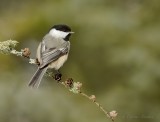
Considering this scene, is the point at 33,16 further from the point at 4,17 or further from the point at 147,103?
the point at 147,103

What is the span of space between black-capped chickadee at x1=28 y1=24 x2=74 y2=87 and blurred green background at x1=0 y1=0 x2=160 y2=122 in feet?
5.01

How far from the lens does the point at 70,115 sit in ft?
19.5

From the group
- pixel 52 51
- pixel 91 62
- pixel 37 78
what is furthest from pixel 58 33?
pixel 91 62

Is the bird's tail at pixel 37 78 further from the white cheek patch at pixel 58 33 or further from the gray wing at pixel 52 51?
the white cheek patch at pixel 58 33

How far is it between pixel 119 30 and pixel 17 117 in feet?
4.99

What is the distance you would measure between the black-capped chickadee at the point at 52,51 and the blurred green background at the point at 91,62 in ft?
5.01

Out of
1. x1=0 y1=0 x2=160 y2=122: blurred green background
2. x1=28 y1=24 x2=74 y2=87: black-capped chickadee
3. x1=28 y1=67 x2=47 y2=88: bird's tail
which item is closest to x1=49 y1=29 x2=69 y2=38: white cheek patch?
x1=28 y1=24 x2=74 y2=87: black-capped chickadee

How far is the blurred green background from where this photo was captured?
5871mm

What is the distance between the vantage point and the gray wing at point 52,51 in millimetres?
3779

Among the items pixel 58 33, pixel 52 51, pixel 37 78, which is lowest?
pixel 37 78

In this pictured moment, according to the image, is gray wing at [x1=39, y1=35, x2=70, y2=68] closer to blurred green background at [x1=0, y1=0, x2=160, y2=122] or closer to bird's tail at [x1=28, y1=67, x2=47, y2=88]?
bird's tail at [x1=28, y1=67, x2=47, y2=88]

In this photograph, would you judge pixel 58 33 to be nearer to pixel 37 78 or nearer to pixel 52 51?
pixel 52 51

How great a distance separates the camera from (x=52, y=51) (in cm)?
399

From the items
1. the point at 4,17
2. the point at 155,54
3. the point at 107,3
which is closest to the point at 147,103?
the point at 155,54
